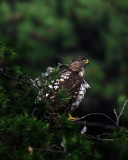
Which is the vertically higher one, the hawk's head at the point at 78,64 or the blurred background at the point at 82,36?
the blurred background at the point at 82,36

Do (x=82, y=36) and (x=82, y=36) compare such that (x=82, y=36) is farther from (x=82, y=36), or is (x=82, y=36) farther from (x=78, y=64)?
(x=78, y=64)

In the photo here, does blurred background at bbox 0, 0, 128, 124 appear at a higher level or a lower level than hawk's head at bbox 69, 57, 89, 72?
higher

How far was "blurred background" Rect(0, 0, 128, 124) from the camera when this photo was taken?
1049cm

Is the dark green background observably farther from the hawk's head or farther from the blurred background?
the hawk's head

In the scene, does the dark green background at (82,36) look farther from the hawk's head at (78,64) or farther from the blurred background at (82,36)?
the hawk's head at (78,64)

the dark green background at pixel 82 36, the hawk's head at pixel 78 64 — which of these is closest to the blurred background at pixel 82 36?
the dark green background at pixel 82 36

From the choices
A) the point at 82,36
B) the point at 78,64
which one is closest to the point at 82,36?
the point at 82,36

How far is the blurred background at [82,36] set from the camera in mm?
10486

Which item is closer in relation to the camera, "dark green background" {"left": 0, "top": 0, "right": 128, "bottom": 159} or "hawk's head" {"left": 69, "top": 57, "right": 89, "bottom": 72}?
"hawk's head" {"left": 69, "top": 57, "right": 89, "bottom": 72}

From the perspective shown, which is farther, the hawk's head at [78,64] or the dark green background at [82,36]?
the dark green background at [82,36]

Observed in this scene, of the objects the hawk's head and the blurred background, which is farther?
the blurred background

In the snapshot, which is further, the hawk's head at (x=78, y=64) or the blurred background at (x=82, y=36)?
the blurred background at (x=82, y=36)

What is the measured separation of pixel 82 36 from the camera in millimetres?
12461

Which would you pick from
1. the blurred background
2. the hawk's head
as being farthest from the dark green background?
the hawk's head
